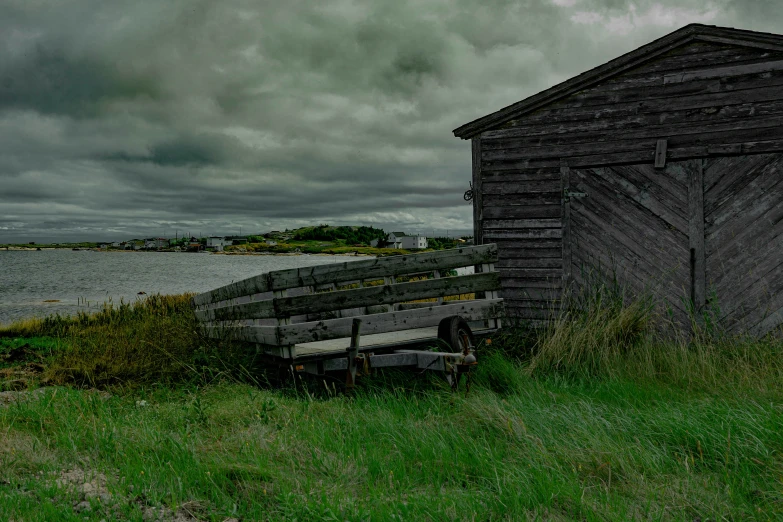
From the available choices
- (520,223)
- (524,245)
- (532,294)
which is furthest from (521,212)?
(532,294)

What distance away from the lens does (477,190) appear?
916cm

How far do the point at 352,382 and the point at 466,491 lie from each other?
235cm

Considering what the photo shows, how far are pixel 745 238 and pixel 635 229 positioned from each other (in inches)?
56.5

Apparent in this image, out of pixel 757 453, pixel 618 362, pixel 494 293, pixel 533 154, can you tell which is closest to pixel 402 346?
pixel 494 293

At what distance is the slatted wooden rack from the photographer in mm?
5750

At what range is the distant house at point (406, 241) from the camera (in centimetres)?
8891

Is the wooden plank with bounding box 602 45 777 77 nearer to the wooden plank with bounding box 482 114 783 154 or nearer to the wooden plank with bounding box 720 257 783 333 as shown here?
the wooden plank with bounding box 482 114 783 154

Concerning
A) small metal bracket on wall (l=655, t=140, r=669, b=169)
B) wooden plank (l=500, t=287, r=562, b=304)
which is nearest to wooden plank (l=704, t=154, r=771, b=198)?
small metal bracket on wall (l=655, t=140, r=669, b=169)

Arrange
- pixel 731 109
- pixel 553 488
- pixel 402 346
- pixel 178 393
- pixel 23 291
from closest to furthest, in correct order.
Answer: pixel 553 488
pixel 178 393
pixel 402 346
pixel 731 109
pixel 23 291

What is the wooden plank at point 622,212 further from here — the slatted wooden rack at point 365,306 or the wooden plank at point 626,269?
the slatted wooden rack at point 365,306

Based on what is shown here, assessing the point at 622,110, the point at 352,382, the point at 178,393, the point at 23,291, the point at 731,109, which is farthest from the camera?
the point at 23,291

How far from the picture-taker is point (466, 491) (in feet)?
10.3

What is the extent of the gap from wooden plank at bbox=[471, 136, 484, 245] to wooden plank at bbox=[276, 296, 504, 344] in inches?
113

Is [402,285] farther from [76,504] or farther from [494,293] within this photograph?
[76,504]
